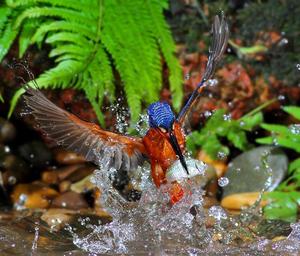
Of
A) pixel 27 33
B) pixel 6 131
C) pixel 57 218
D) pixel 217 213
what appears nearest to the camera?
pixel 217 213

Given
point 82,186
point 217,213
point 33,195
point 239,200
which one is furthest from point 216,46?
point 33,195

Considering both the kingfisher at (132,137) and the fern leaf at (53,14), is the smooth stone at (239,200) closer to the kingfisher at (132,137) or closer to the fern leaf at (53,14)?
the kingfisher at (132,137)

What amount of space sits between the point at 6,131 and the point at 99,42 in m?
1.20

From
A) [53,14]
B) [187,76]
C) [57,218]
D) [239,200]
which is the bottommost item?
[239,200]

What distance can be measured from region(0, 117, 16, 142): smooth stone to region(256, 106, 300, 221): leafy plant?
6.37 ft

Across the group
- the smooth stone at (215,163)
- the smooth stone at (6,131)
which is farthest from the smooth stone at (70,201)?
the smooth stone at (215,163)

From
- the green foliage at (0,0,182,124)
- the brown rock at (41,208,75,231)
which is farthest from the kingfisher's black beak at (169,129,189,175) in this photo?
the green foliage at (0,0,182,124)

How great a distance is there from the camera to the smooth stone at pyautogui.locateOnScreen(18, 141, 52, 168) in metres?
4.96

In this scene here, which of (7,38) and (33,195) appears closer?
(7,38)

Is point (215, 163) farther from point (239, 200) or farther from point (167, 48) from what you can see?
point (167, 48)

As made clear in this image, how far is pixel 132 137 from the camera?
3.07 metres

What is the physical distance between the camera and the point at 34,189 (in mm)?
4676

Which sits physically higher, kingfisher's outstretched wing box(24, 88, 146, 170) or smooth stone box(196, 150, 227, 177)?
kingfisher's outstretched wing box(24, 88, 146, 170)

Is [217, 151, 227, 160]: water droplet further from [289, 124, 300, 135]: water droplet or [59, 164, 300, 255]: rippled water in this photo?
[59, 164, 300, 255]: rippled water
